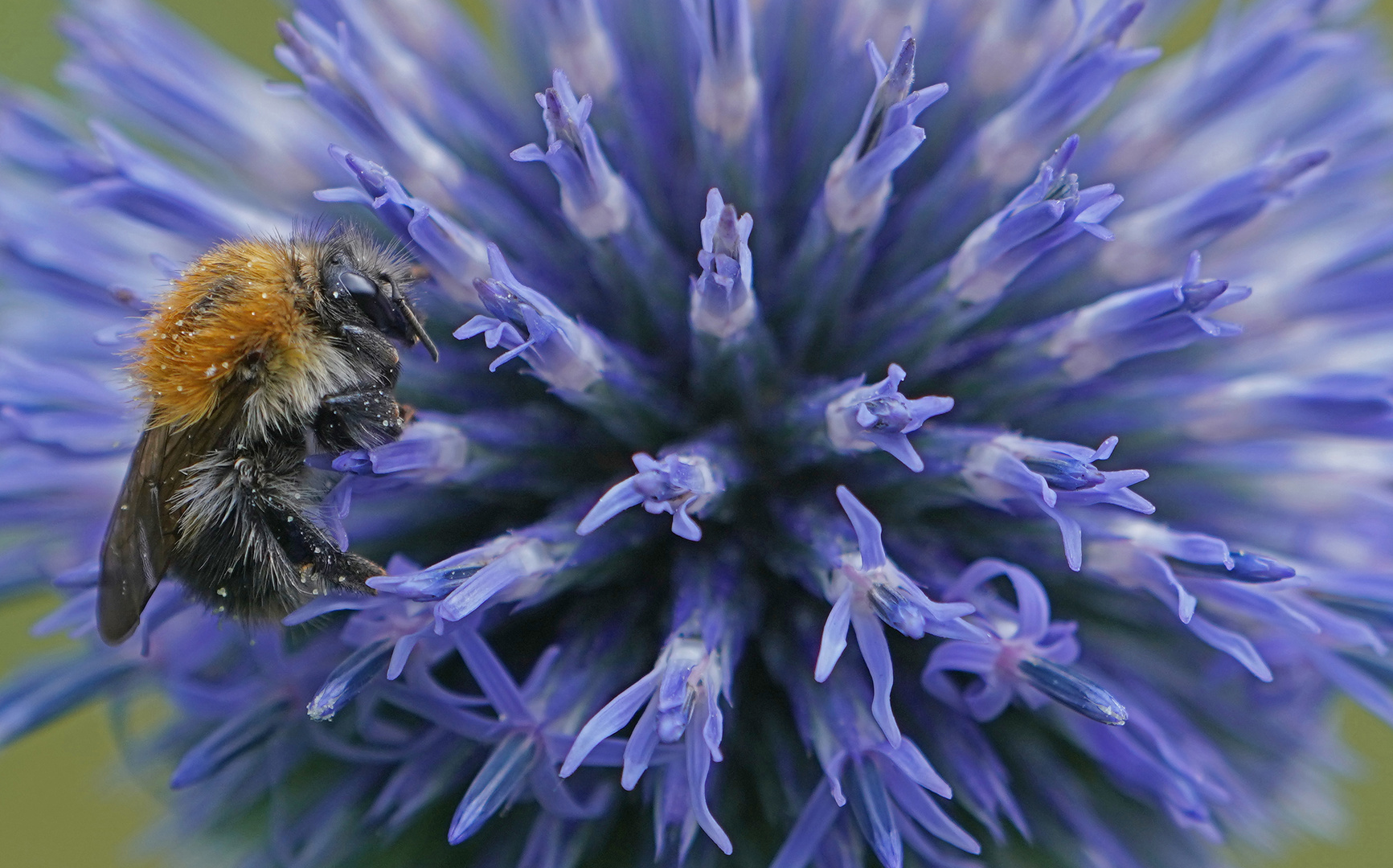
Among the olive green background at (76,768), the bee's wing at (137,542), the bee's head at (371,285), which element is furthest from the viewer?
the olive green background at (76,768)

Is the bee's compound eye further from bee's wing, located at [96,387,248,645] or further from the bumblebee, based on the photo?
bee's wing, located at [96,387,248,645]

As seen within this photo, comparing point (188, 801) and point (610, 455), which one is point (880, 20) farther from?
point (188, 801)

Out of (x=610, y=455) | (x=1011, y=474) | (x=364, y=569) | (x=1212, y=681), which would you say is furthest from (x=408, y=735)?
(x=1212, y=681)

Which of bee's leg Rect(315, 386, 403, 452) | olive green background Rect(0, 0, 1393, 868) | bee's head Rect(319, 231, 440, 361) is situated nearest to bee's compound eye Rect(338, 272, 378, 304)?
bee's head Rect(319, 231, 440, 361)

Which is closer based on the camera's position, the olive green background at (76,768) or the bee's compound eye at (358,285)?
the bee's compound eye at (358,285)

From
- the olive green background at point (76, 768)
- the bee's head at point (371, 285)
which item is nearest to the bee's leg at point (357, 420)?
the bee's head at point (371, 285)

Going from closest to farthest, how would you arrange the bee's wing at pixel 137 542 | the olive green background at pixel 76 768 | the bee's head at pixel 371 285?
1. the bee's wing at pixel 137 542
2. the bee's head at pixel 371 285
3. the olive green background at pixel 76 768

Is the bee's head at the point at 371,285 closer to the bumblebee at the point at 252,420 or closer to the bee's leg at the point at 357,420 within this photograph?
the bumblebee at the point at 252,420

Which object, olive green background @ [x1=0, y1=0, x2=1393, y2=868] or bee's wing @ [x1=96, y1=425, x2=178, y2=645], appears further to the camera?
olive green background @ [x1=0, y1=0, x2=1393, y2=868]
